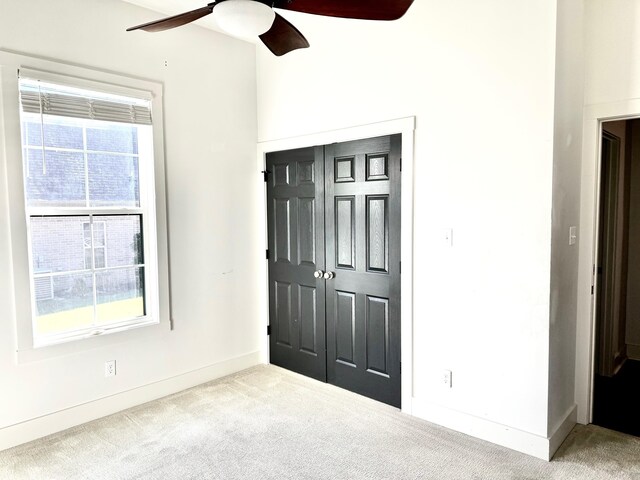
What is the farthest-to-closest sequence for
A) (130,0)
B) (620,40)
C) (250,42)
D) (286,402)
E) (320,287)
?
1. (250,42)
2. (320,287)
3. (286,402)
4. (130,0)
5. (620,40)

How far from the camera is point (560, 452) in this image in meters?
2.64

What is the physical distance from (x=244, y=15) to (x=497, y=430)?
8.72 feet

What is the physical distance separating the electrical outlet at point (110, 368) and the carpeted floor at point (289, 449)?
302mm

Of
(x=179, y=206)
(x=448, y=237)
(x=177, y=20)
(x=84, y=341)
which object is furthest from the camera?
(x=179, y=206)

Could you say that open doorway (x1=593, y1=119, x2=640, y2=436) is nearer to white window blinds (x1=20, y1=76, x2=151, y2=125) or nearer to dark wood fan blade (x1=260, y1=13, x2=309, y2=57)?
dark wood fan blade (x1=260, y1=13, x2=309, y2=57)

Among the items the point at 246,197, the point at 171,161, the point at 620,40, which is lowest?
the point at 246,197

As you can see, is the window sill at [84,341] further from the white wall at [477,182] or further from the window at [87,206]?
the white wall at [477,182]

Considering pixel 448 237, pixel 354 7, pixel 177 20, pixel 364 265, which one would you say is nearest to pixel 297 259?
pixel 364 265

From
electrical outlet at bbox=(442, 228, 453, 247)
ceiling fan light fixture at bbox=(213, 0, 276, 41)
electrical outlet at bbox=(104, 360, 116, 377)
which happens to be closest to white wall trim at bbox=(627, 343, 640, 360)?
electrical outlet at bbox=(442, 228, 453, 247)

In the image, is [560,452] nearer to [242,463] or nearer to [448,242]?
[448,242]

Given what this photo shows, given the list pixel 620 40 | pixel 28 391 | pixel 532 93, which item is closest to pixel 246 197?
pixel 28 391

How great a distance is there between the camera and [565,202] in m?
2.69

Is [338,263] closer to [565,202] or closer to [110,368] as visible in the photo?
[565,202]

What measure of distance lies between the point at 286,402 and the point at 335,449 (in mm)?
760
